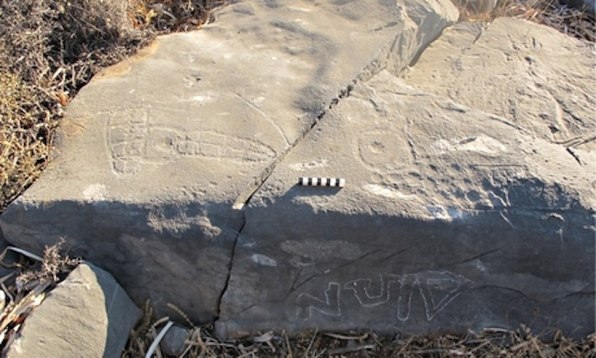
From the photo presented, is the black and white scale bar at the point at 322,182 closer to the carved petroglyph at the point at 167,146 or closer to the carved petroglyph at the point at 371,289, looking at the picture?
the carved petroglyph at the point at 167,146

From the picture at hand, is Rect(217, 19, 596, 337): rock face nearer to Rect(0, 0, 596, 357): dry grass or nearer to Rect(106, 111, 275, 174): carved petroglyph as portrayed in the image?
Rect(0, 0, 596, 357): dry grass

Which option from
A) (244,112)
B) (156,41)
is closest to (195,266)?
(244,112)

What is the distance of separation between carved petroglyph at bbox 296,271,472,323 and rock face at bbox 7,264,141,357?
63 centimetres

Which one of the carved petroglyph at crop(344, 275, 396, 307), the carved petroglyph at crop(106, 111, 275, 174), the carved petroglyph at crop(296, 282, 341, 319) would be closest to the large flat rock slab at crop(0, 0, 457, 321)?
the carved petroglyph at crop(106, 111, 275, 174)

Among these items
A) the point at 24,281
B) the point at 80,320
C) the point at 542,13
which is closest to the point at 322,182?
the point at 80,320

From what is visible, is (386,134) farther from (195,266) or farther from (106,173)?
(106,173)

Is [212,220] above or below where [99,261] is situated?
above

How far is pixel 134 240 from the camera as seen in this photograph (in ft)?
8.04

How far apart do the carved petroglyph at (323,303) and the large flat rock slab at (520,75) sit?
933 mm

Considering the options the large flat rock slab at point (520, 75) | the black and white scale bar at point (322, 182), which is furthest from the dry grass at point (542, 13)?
the black and white scale bar at point (322, 182)

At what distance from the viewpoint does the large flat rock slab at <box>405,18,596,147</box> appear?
277cm

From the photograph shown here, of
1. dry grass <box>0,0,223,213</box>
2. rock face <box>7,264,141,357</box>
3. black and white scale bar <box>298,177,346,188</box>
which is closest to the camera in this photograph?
rock face <box>7,264,141,357</box>

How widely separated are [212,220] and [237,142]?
33 cm

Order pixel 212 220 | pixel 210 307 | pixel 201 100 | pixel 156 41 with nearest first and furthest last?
pixel 212 220, pixel 210 307, pixel 201 100, pixel 156 41
